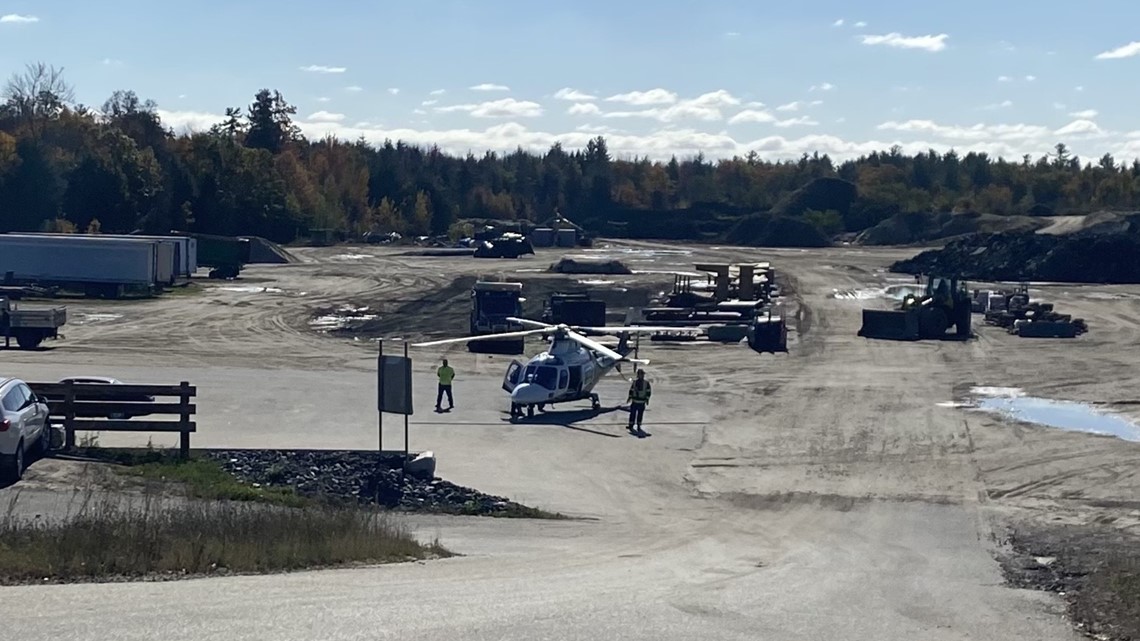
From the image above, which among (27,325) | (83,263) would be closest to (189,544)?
(27,325)

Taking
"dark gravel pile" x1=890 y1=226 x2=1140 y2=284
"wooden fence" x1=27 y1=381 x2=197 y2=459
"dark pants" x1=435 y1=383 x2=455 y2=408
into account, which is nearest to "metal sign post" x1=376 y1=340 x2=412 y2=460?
"wooden fence" x1=27 y1=381 x2=197 y2=459

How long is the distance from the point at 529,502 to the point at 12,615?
12.9 m

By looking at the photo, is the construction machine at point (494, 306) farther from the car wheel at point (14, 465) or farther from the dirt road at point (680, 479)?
the car wheel at point (14, 465)

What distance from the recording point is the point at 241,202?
4281 inches

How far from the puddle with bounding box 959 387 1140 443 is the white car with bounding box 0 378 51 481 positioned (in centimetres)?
2188

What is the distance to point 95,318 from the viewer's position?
54.1 metres

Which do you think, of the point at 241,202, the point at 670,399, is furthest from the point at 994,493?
the point at 241,202

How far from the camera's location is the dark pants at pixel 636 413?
99.5ft

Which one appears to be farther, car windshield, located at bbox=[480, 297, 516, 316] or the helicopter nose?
car windshield, located at bbox=[480, 297, 516, 316]

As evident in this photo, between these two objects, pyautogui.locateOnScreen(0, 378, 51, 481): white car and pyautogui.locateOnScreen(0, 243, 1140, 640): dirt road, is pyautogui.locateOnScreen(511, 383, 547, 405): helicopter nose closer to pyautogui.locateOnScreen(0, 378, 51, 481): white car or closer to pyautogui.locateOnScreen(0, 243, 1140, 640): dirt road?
pyautogui.locateOnScreen(0, 243, 1140, 640): dirt road

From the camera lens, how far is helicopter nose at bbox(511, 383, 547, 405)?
31375 mm

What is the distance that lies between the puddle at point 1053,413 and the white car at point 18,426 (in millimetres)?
21876

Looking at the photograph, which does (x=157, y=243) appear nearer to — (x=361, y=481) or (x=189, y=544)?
(x=361, y=481)

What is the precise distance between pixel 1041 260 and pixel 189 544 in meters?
75.1
